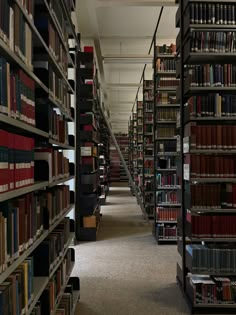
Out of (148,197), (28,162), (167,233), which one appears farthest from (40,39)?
(148,197)

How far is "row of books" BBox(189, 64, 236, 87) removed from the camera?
3.84 metres

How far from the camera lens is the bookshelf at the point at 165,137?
6.83 metres

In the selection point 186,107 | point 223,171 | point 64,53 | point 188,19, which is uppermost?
point 188,19

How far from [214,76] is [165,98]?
3.14 meters

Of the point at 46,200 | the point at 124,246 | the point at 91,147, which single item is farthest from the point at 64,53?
the point at 124,246

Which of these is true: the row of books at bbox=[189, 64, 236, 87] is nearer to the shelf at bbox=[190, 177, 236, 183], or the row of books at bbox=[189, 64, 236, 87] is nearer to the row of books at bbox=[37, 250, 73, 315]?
the shelf at bbox=[190, 177, 236, 183]

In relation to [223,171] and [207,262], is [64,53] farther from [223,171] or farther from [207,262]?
[207,262]

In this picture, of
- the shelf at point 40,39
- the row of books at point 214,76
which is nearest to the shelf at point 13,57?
the shelf at point 40,39

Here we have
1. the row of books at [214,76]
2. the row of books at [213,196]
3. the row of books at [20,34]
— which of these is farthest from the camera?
the row of books at [214,76]

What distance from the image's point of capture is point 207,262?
3.63m

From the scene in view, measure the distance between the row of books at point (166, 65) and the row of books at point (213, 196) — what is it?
3648 mm

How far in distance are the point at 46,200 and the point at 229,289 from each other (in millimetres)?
2021

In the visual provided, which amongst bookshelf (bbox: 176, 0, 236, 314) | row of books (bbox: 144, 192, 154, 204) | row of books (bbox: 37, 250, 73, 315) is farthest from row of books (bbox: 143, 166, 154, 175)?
row of books (bbox: 37, 250, 73, 315)

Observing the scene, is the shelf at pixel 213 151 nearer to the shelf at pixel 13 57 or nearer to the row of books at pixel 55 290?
the row of books at pixel 55 290
